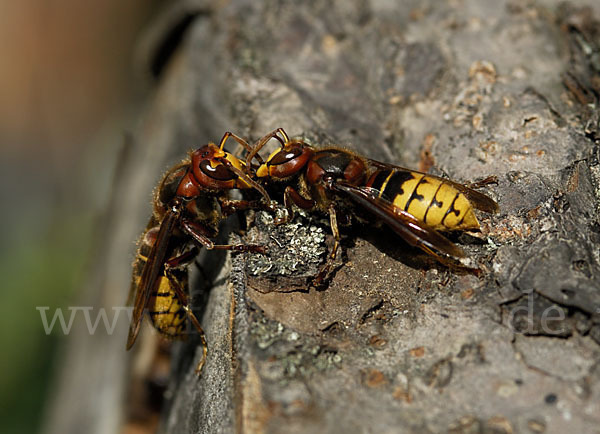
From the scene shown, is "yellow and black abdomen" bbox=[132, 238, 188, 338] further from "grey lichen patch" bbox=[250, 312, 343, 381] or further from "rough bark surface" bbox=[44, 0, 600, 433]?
"grey lichen patch" bbox=[250, 312, 343, 381]

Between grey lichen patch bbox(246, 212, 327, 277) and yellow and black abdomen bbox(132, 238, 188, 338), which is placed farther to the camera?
yellow and black abdomen bbox(132, 238, 188, 338)

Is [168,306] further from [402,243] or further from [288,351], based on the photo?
[402,243]

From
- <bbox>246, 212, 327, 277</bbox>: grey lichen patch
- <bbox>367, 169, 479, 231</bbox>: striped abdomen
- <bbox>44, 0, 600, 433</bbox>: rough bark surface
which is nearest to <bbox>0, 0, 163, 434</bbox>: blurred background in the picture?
<bbox>44, 0, 600, 433</bbox>: rough bark surface

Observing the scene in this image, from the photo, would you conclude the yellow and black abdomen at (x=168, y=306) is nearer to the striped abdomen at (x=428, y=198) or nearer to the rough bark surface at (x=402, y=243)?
the rough bark surface at (x=402, y=243)

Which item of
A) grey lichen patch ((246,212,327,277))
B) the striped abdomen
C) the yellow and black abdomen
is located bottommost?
the yellow and black abdomen

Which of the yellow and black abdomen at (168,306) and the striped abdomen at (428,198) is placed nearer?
the striped abdomen at (428,198)

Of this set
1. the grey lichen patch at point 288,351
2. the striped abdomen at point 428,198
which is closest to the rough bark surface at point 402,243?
the grey lichen patch at point 288,351
